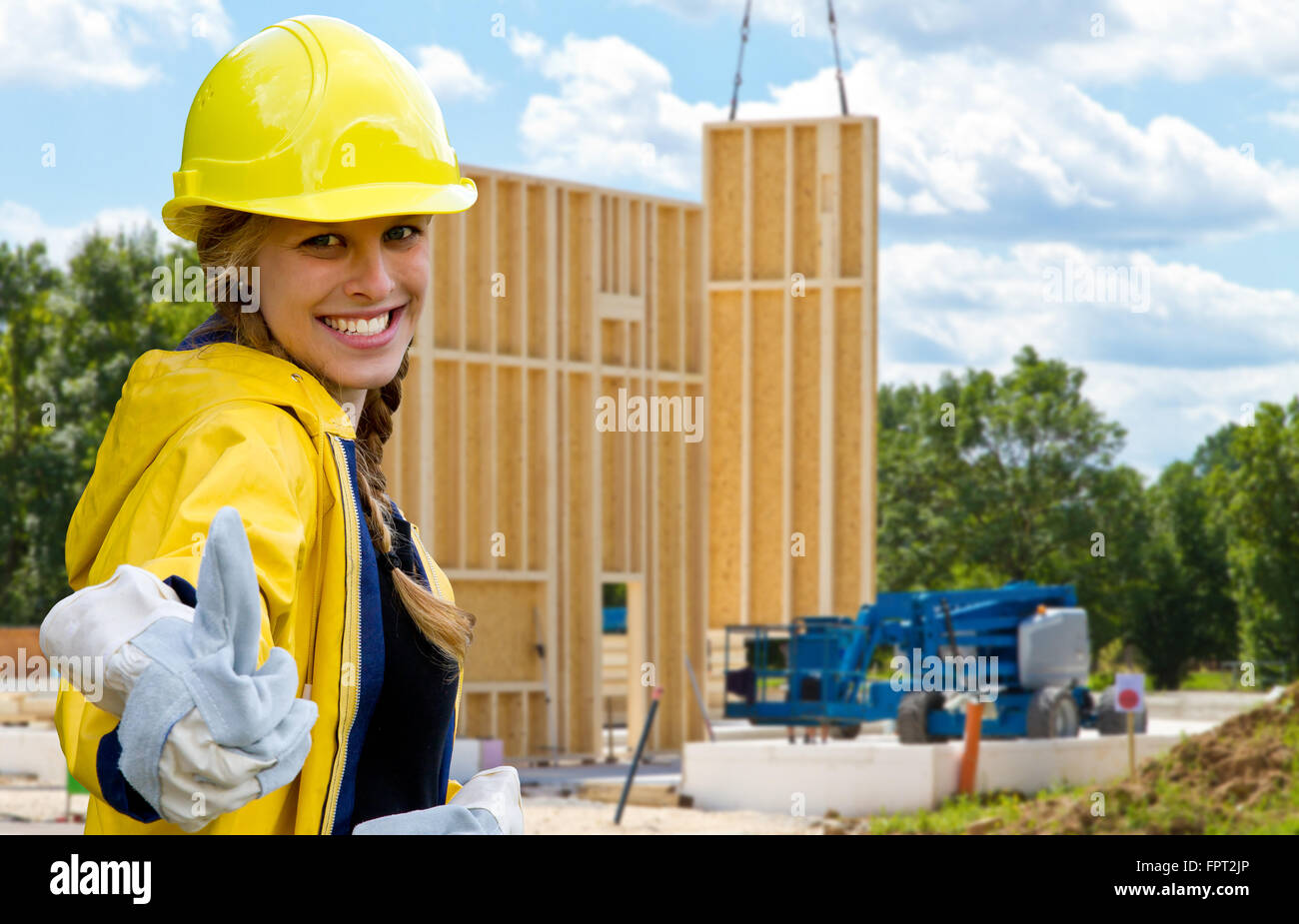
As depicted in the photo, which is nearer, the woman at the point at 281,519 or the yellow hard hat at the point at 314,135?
the woman at the point at 281,519

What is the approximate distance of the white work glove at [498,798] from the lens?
1.37 m

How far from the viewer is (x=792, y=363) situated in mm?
23328

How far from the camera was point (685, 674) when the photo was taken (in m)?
20.0

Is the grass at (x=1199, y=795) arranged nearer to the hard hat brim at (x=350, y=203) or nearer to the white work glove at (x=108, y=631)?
the hard hat brim at (x=350, y=203)

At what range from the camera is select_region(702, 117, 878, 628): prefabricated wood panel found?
23.1m

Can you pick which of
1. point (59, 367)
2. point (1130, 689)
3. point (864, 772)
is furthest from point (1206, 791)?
point (59, 367)

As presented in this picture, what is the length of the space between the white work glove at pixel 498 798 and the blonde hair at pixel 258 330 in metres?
0.13

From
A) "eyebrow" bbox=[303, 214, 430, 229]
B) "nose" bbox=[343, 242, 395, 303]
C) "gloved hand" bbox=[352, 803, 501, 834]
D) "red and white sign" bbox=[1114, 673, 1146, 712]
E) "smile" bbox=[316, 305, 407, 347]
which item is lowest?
"red and white sign" bbox=[1114, 673, 1146, 712]

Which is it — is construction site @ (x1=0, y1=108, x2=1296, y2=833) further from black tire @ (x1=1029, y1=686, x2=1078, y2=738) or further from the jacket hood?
the jacket hood

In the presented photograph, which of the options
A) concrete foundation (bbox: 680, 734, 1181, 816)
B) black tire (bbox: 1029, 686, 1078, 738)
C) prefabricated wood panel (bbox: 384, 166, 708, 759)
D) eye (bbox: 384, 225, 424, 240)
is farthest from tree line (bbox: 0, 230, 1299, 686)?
eye (bbox: 384, 225, 424, 240)

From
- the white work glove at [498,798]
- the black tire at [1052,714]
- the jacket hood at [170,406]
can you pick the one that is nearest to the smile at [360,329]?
the jacket hood at [170,406]

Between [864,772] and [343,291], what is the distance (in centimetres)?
1249

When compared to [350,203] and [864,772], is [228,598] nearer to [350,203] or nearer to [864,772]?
[350,203]
